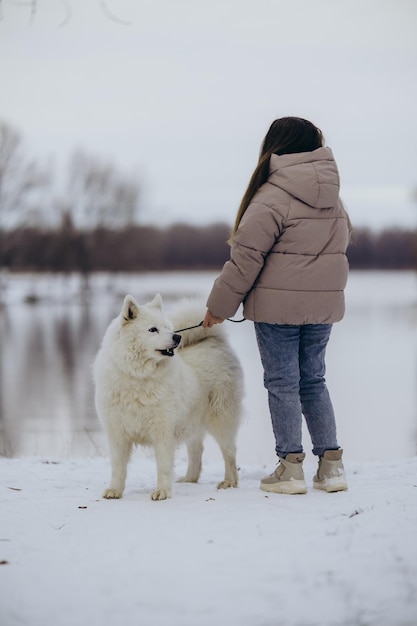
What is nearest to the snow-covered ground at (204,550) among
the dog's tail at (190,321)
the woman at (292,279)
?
the woman at (292,279)

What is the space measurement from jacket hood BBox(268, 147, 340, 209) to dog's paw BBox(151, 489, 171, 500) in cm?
185

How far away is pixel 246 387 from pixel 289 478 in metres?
7.92

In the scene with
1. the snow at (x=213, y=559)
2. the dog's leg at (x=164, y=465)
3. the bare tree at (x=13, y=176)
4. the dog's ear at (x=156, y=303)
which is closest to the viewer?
the snow at (x=213, y=559)

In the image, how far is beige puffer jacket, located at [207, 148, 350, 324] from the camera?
157 inches

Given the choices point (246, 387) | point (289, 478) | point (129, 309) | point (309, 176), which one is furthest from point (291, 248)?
point (246, 387)

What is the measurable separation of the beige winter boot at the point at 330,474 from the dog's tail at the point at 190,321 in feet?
3.96

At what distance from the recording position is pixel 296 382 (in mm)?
4184

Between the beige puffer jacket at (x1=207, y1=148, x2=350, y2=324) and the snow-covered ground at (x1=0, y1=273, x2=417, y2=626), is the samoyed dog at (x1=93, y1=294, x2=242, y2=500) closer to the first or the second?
the snow-covered ground at (x1=0, y1=273, x2=417, y2=626)

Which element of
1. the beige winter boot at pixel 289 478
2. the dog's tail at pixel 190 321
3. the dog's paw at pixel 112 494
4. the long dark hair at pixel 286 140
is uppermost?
the long dark hair at pixel 286 140

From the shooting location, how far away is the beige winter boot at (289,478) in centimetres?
413

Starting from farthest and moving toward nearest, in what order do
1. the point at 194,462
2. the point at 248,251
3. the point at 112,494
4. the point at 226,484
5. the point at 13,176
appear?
the point at 13,176 → the point at 194,462 → the point at 226,484 → the point at 112,494 → the point at 248,251

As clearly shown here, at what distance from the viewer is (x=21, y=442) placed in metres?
8.33

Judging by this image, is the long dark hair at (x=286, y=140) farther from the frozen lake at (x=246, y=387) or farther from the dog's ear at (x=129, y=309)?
the frozen lake at (x=246, y=387)

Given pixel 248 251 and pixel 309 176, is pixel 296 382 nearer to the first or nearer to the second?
pixel 248 251
